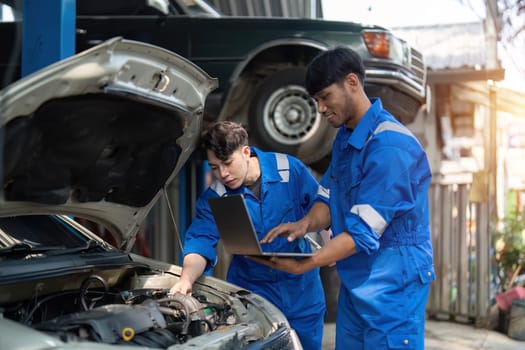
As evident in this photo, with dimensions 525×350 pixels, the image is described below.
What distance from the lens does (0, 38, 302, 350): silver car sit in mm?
2328

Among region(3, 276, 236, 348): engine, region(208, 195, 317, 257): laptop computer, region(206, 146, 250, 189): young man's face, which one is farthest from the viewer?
region(206, 146, 250, 189): young man's face

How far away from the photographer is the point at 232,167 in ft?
10.7

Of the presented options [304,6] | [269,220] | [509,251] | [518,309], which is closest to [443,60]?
[304,6]

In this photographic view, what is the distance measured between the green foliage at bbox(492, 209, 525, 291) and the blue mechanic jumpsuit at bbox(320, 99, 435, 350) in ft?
18.9

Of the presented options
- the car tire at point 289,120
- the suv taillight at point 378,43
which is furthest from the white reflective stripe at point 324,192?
the suv taillight at point 378,43

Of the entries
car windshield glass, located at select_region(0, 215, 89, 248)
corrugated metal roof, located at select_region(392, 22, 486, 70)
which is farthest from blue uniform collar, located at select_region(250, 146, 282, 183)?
corrugated metal roof, located at select_region(392, 22, 486, 70)

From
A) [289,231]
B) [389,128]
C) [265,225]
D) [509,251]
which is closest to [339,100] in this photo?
[389,128]

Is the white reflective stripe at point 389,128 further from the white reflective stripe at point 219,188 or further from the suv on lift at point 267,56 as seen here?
the suv on lift at point 267,56

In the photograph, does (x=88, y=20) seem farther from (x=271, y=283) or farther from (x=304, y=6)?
(x=304, y=6)

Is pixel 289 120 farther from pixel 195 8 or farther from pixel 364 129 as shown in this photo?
pixel 364 129

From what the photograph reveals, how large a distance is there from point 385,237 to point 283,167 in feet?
2.79

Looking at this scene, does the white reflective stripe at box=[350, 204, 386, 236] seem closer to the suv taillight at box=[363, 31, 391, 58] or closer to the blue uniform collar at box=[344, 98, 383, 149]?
the blue uniform collar at box=[344, 98, 383, 149]

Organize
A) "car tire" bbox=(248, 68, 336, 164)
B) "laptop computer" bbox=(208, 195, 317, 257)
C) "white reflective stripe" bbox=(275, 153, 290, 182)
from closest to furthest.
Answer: "laptop computer" bbox=(208, 195, 317, 257), "white reflective stripe" bbox=(275, 153, 290, 182), "car tire" bbox=(248, 68, 336, 164)

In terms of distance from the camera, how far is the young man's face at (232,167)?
3.23 meters
